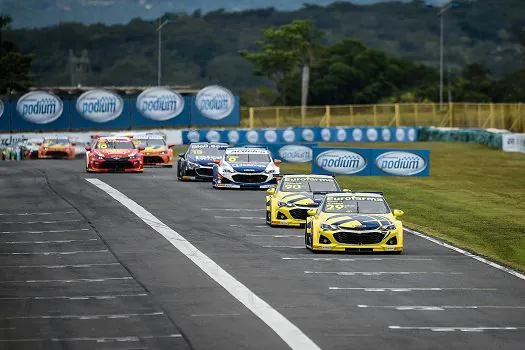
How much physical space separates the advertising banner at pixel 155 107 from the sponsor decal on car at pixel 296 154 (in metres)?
30.0

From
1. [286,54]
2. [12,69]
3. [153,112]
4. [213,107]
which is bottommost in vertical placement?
[153,112]

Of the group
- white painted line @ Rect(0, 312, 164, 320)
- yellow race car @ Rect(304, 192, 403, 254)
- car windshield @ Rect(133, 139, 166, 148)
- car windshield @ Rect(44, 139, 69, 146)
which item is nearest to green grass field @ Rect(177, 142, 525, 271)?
yellow race car @ Rect(304, 192, 403, 254)

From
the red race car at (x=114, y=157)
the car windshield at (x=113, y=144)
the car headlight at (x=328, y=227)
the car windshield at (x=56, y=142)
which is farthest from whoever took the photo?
the car windshield at (x=56, y=142)

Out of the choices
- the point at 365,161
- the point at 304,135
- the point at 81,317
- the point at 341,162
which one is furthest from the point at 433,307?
the point at 304,135

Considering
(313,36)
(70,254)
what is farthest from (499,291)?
(313,36)

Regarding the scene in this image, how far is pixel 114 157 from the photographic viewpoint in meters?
59.3

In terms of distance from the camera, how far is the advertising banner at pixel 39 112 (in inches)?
3519

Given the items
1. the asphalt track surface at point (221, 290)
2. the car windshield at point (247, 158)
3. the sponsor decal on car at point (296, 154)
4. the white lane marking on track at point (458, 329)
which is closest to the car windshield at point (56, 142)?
the sponsor decal on car at point (296, 154)

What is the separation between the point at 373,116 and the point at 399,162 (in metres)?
60.4

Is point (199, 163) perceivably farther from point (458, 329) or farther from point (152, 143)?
point (458, 329)

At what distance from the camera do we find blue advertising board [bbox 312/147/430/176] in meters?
57.6

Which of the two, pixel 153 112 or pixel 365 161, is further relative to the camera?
pixel 153 112

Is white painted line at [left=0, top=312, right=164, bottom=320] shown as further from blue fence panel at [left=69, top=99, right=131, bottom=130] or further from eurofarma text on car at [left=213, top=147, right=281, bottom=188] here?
blue fence panel at [left=69, top=99, right=131, bottom=130]

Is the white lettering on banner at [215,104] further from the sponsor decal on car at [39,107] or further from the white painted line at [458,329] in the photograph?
the white painted line at [458,329]
